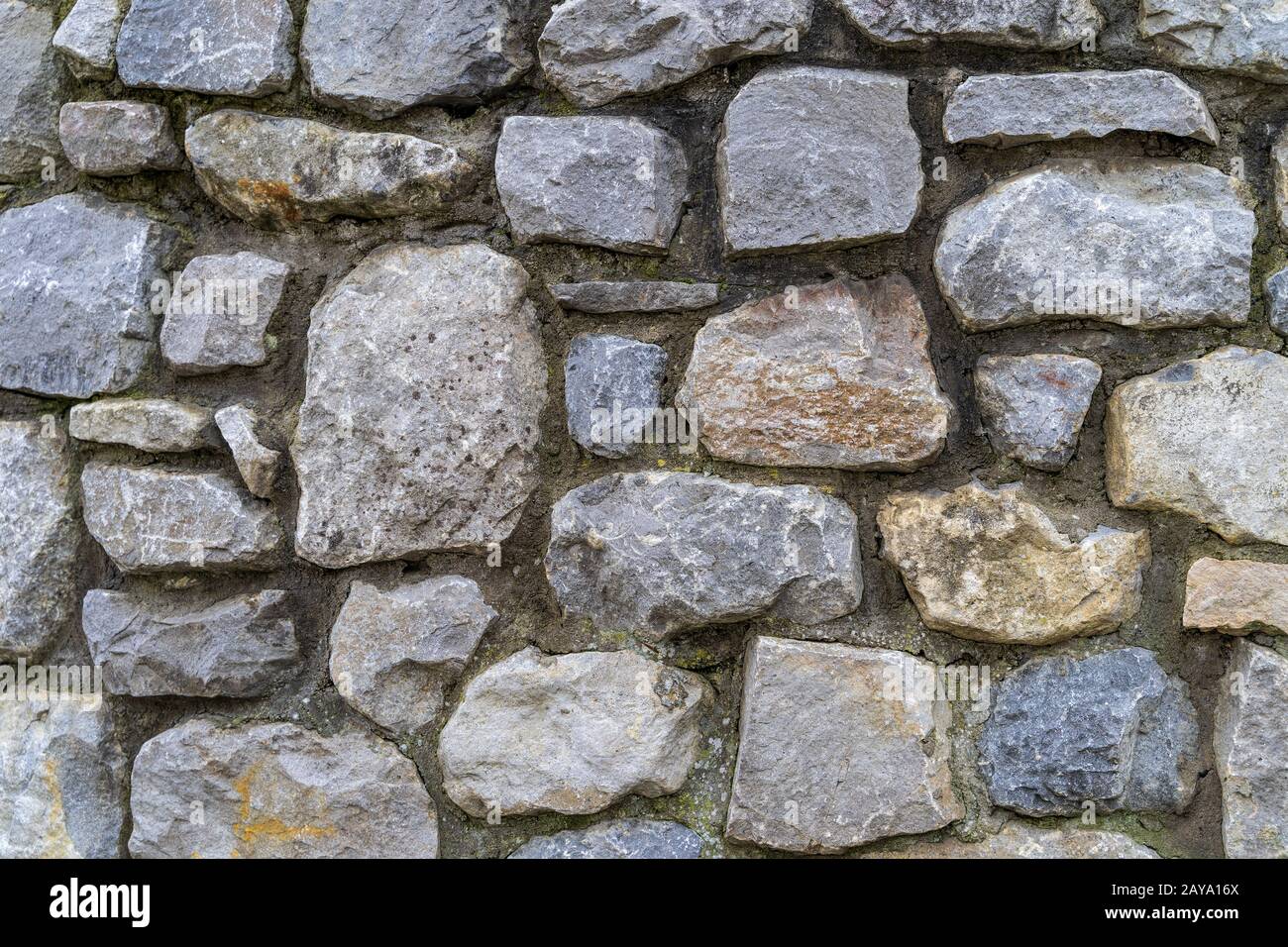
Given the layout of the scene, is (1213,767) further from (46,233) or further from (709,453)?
(46,233)

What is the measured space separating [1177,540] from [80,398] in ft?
6.08

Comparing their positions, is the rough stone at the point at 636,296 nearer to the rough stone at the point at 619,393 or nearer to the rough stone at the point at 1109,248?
the rough stone at the point at 619,393

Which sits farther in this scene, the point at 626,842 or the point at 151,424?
the point at 151,424

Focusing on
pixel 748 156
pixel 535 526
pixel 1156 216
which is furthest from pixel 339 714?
pixel 1156 216

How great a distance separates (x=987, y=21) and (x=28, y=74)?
1679 millimetres

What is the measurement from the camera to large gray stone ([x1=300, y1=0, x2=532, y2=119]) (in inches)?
67.7

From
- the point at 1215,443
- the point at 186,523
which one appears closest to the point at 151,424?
the point at 186,523

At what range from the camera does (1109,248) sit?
1.59m

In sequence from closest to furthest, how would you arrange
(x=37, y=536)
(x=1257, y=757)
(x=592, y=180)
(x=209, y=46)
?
(x=1257, y=757)
(x=592, y=180)
(x=209, y=46)
(x=37, y=536)

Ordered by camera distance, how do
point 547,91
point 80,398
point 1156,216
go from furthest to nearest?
point 80,398 → point 547,91 → point 1156,216

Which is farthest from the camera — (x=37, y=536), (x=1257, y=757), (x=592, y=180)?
(x=37, y=536)

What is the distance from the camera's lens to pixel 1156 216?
5.22ft

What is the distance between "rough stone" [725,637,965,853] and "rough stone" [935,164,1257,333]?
587mm

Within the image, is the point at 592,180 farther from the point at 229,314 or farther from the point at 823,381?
the point at 229,314
